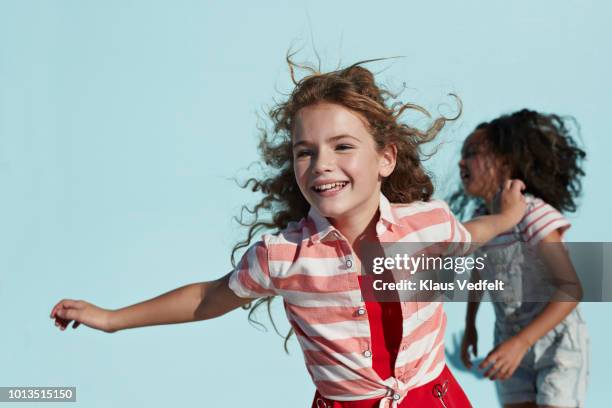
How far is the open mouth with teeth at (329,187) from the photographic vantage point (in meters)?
1.96

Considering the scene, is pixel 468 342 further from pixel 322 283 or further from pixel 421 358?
pixel 322 283

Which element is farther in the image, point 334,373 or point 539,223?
point 539,223

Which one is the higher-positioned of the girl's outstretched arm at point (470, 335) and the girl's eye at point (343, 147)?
the girl's eye at point (343, 147)

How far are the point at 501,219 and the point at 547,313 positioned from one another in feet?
1.16

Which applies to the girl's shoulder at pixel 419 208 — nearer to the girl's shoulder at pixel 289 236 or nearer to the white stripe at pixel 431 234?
the white stripe at pixel 431 234

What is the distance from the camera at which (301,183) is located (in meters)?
1.98

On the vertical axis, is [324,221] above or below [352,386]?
above

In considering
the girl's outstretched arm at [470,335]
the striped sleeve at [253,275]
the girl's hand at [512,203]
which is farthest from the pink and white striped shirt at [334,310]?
the girl's outstretched arm at [470,335]

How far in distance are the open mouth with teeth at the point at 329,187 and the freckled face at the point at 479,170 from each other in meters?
1.16

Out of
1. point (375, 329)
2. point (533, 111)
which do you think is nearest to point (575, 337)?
point (533, 111)

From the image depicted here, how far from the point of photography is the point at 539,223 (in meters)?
2.75

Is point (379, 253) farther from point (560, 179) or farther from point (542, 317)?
point (560, 179)

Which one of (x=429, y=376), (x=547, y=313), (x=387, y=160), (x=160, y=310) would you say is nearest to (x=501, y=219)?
(x=547, y=313)

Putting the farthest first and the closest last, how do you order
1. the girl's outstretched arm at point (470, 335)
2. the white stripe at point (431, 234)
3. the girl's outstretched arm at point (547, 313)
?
the girl's outstretched arm at point (470, 335) < the girl's outstretched arm at point (547, 313) < the white stripe at point (431, 234)
